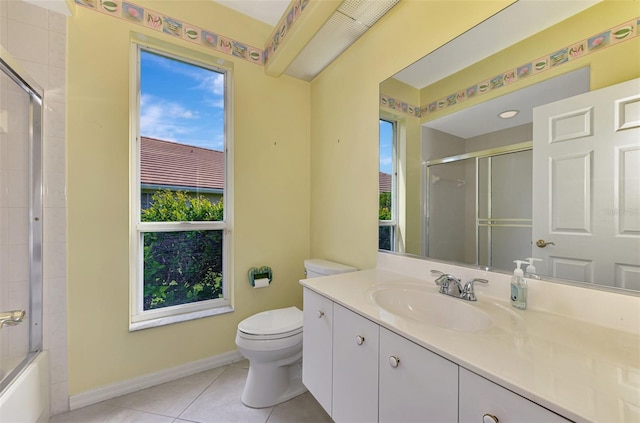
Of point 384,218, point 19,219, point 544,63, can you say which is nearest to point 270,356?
point 384,218

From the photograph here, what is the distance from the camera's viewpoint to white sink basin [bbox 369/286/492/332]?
96 centimetres

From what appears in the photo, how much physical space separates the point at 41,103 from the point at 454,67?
2188 millimetres

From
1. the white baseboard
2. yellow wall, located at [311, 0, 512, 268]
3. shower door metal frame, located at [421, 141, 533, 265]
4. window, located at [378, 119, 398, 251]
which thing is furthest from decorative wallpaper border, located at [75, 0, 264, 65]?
the white baseboard

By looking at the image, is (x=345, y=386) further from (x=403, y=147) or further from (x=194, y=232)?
(x=194, y=232)

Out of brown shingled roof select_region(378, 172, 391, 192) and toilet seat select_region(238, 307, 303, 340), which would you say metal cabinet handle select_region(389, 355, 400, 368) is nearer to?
toilet seat select_region(238, 307, 303, 340)

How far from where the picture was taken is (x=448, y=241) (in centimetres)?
125

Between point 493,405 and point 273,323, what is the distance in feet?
4.04

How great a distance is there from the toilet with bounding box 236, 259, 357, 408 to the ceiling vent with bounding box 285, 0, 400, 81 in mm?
1856

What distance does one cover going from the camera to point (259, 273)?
2031mm

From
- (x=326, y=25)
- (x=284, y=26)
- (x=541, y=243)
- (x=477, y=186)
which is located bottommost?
(x=541, y=243)

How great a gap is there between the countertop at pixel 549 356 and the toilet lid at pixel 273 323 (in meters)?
0.69

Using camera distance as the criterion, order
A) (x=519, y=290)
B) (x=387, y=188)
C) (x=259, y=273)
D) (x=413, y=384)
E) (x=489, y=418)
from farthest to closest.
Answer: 1. (x=259, y=273)
2. (x=387, y=188)
3. (x=519, y=290)
4. (x=413, y=384)
5. (x=489, y=418)

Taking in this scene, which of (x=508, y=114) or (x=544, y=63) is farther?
(x=508, y=114)

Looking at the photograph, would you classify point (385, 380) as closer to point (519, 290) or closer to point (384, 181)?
point (519, 290)
